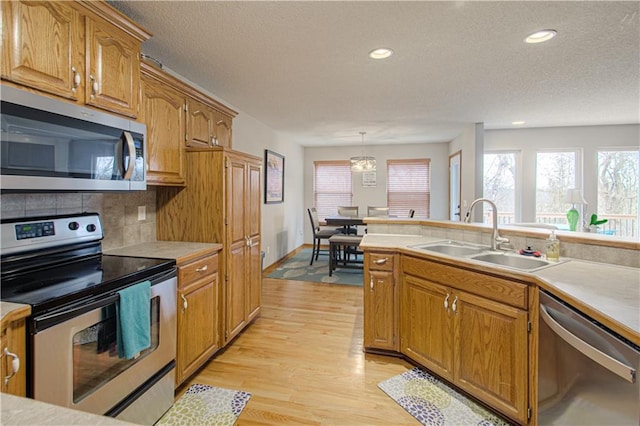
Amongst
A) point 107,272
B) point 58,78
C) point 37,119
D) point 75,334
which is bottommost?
point 75,334

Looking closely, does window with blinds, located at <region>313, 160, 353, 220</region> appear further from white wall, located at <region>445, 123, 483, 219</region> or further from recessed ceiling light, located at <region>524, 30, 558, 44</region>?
recessed ceiling light, located at <region>524, 30, 558, 44</region>

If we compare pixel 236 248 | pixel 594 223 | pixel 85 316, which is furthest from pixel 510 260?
pixel 594 223

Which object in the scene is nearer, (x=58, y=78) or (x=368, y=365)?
(x=58, y=78)

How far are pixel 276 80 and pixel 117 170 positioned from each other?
179 centimetres

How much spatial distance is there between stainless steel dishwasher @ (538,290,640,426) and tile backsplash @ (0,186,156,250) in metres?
2.63

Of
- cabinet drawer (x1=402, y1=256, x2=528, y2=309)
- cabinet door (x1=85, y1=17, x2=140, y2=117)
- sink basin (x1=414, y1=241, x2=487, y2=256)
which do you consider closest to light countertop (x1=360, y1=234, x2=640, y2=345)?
cabinet drawer (x1=402, y1=256, x2=528, y2=309)

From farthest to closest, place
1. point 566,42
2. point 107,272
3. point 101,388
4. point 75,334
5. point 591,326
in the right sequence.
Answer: point 566,42, point 107,272, point 101,388, point 75,334, point 591,326

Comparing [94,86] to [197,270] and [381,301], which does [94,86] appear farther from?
[381,301]

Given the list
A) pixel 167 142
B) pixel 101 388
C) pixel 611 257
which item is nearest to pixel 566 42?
pixel 611 257

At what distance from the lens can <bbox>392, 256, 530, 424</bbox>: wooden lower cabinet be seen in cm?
163

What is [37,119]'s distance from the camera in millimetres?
1309

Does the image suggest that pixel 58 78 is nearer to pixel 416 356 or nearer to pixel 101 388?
pixel 101 388

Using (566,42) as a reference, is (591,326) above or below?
below

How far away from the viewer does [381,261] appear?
2.43 metres
